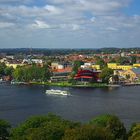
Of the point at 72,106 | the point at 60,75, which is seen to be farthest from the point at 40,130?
the point at 60,75

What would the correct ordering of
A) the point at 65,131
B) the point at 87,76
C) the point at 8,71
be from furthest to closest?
the point at 8,71 → the point at 87,76 → the point at 65,131

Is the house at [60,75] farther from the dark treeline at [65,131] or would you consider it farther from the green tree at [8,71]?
the dark treeline at [65,131]

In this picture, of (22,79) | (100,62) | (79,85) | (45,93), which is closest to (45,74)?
(22,79)

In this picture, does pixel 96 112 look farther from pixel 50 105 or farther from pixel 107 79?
pixel 107 79

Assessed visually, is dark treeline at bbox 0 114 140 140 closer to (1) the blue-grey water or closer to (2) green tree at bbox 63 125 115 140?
(2) green tree at bbox 63 125 115 140

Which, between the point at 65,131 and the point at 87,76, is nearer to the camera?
the point at 65,131

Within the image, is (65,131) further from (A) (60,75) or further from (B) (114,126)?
(A) (60,75)

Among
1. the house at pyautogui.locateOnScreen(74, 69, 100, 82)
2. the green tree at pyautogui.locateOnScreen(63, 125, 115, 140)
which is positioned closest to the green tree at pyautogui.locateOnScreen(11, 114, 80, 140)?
the green tree at pyautogui.locateOnScreen(63, 125, 115, 140)
